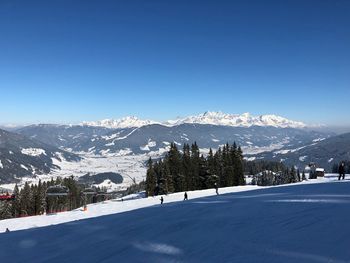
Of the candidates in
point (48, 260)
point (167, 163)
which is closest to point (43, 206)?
point (167, 163)

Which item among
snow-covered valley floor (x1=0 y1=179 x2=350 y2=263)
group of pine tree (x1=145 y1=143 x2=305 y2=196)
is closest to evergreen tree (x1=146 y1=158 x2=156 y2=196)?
group of pine tree (x1=145 y1=143 x2=305 y2=196)

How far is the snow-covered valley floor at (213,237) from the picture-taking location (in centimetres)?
1052

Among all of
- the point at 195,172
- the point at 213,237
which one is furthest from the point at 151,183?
the point at 213,237

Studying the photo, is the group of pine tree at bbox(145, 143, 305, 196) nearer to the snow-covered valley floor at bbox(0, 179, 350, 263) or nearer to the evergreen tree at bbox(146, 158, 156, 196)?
the evergreen tree at bbox(146, 158, 156, 196)

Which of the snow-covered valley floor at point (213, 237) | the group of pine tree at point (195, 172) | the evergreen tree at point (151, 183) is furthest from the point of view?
the evergreen tree at point (151, 183)

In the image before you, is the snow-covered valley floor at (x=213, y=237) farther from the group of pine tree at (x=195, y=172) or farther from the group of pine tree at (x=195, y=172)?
the group of pine tree at (x=195, y=172)

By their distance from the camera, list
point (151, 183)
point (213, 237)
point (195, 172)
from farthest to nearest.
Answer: point (195, 172)
point (151, 183)
point (213, 237)

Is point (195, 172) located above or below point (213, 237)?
above

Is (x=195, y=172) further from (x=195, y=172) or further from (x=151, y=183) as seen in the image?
(x=151, y=183)

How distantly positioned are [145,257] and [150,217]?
25.7 ft

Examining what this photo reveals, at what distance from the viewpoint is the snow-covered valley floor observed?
10.5 m

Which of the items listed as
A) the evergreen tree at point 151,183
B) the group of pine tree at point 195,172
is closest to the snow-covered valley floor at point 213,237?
the group of pine tree at point 195,172

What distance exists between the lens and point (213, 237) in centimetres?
1312

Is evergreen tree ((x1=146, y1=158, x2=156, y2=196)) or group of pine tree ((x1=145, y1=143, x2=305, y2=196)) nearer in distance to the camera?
group of pine tree ((x1=145, y1=143, x2=305, y2=196))
